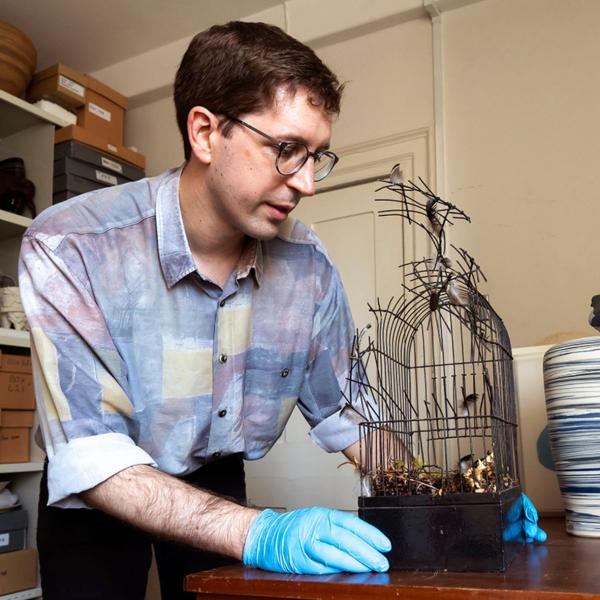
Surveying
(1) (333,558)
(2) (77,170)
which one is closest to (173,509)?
(1) (333,558)

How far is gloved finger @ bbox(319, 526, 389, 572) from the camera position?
0.75 meters

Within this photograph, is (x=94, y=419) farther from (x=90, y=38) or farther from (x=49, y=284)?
(x=90, y=38)

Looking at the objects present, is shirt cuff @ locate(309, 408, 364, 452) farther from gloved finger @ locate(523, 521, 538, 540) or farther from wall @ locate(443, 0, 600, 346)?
wall @ locate(443, 0, 600, 346)

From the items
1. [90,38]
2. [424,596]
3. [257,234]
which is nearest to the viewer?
[424,596]

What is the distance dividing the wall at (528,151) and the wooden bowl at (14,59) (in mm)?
1515

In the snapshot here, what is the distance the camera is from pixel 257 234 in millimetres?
1171

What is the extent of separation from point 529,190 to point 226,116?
1294 mm

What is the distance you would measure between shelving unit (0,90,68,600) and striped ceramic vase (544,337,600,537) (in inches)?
72.4

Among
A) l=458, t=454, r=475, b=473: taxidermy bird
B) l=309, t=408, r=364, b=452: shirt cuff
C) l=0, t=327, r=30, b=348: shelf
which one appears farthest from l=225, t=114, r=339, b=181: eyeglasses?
l=0, t=327, r=30, b=348: shelf

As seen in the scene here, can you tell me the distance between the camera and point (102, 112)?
2.91m

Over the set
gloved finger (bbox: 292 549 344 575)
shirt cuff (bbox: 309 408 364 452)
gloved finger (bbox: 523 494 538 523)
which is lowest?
gloved finger (bbox: 292 549 344 575)

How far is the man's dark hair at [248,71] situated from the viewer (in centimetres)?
116

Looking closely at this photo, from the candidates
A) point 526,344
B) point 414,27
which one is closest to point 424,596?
point 526,344

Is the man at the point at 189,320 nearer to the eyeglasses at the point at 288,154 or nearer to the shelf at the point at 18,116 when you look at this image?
the eyeglasses at the point at 288,154
